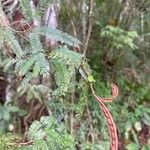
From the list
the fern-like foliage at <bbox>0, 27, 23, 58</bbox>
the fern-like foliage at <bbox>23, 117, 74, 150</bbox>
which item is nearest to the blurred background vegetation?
the fern-like foliage at <bbox>23, 117, 74, 150</bbox>

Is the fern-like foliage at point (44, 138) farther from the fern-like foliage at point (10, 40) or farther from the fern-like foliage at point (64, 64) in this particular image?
the fern-like foliage at point (10, 40)

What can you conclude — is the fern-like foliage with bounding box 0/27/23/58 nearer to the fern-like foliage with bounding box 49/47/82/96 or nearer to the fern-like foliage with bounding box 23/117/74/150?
the fern-like foliage with bounding box 49/47/82/96

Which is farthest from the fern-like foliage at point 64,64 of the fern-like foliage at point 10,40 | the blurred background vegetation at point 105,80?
Result: the blurred background vegetation at point 105,80

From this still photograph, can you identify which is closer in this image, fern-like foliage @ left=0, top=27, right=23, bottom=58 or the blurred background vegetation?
fern-like foliage @ left=0, top=27, right=23, bottom=58

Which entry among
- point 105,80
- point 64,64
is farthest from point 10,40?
point 105,80

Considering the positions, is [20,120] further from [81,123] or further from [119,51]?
[119,51]

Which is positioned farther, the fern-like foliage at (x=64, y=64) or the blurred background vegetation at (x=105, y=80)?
the blurred background vegetation at (x=105, y=80)

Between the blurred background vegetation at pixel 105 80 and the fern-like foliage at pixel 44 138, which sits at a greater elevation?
the blurred background vegetation at pixel 105 80

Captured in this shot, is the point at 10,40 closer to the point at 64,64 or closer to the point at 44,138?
the point at 64,64

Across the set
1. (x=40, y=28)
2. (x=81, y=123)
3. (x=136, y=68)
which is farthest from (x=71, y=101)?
(x=40, y=28)
